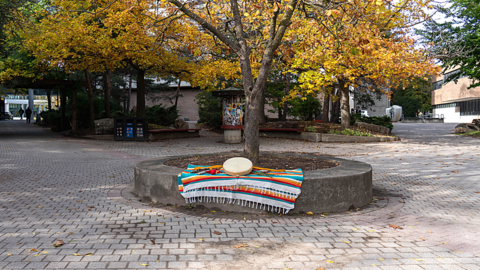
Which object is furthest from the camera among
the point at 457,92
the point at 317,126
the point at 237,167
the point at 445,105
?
the point at 445,105

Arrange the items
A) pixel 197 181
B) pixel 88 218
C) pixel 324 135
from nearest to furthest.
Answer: pixel 88 218 → pixel 197 181 → pixel 324 135

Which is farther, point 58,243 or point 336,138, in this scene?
point 336,138

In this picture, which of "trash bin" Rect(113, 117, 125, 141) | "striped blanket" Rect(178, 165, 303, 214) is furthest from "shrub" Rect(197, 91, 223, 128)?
"striped blanket" Rect(178, 165, 303, 214)

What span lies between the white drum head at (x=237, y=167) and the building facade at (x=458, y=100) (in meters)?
41.2

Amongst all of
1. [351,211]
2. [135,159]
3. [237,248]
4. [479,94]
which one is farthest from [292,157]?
[479,94]

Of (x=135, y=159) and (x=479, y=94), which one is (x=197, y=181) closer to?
(x=135, y=159)

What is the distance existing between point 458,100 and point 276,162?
1977 inches

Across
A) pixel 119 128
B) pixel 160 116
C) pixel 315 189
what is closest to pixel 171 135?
pixel 119 128

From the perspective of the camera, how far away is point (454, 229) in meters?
4.79

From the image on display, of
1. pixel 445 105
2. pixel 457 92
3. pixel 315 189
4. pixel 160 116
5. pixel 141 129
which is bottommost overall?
pixel 315 189

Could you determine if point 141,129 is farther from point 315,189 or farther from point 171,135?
point 315,189

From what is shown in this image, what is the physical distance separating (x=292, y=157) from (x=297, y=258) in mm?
4331

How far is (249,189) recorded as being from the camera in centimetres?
534

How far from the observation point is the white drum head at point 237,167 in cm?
549
